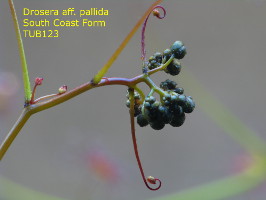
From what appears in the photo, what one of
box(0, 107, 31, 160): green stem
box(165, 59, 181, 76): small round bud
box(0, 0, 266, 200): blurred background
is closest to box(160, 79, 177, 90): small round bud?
box(165, 59, 181, 76): small round bud

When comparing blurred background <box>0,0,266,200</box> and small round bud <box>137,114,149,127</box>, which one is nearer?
small round bud <box>137,114,149,127</box>

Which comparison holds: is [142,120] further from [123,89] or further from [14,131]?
[123,89]

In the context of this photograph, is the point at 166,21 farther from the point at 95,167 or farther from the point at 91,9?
the point at 95,167

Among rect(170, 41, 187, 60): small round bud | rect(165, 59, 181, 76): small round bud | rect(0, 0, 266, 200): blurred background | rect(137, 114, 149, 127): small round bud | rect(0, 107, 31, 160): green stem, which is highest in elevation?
rect(0, 0, 266, 200): blurred background

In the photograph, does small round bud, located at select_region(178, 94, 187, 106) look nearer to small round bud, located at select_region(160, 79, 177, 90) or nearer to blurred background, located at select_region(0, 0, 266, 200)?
small round bud, located at select_region(160, 79, 177, 90)

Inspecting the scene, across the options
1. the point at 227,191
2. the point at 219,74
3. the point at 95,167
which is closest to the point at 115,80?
the point at 227,191

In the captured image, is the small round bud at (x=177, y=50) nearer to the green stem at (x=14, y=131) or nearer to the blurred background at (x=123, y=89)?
the green stem at (x=14, y=131)

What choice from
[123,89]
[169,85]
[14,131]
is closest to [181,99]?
[169,85]

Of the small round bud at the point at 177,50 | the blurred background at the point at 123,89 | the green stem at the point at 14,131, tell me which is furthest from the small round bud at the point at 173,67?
the blurred background at the point at 123,89
